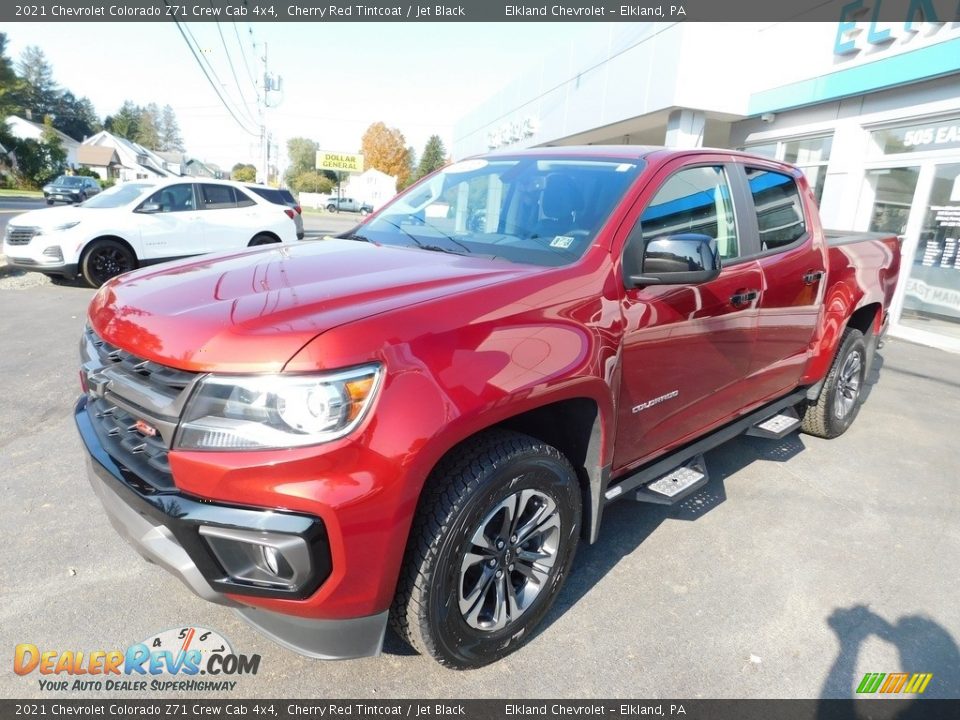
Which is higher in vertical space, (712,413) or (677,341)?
(677,341)

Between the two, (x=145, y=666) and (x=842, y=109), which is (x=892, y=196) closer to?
(x=842, y=109)

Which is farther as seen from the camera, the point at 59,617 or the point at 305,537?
the point at 59,617

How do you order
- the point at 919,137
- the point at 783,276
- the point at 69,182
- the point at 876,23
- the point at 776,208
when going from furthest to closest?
the point at 69,182
the point at 876,23
the point at 919,137
the point at 776,208
the point at 783,276

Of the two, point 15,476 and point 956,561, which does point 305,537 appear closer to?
point 15,476

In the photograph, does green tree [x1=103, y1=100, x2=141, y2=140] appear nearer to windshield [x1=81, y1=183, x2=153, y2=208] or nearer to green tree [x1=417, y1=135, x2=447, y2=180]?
green tree [x1=417, y1=135, x2=447, y2=180]

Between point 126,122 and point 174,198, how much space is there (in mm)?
116270

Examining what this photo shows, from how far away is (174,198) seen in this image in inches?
405

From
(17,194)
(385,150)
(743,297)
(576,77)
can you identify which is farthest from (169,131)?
(743,297)

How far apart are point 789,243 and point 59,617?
4.07 meters

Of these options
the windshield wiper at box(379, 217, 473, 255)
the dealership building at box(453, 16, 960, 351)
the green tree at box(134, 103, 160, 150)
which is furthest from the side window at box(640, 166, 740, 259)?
the green tree at box(134, 103, 160, 150)

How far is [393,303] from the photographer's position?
74.4 inches

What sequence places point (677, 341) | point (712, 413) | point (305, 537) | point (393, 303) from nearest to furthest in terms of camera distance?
point (305, 537) < point (393, 303) < point (677, 341) < point (712, 413)
